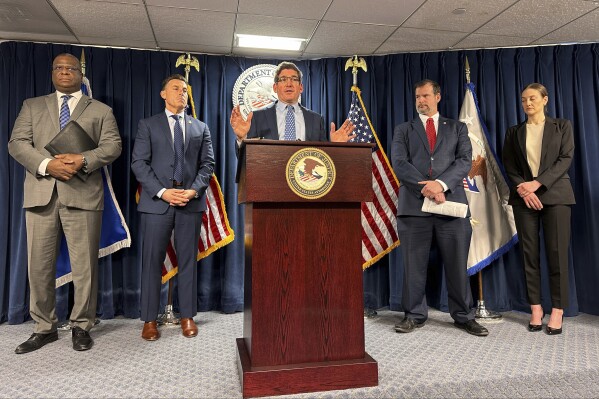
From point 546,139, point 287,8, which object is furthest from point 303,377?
point 287,8

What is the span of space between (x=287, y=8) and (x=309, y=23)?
0.91ft

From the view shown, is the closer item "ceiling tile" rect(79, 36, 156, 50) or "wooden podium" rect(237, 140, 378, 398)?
"wooden podium" rect(237, 140, 378, 398)

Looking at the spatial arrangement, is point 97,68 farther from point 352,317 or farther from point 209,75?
point 352,317

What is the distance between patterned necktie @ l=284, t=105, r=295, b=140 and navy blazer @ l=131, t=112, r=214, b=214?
0.82 metres

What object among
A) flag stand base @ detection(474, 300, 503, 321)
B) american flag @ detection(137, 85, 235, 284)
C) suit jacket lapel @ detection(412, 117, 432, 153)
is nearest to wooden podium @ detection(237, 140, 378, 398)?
suit jacket lapel @ detection(412, 117, 432, 153)

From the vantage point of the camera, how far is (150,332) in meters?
2.58

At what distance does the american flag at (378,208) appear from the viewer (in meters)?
3.36

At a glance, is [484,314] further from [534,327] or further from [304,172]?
[304,172]

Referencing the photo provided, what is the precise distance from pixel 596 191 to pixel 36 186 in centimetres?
423

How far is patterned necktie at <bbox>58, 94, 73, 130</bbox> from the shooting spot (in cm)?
264

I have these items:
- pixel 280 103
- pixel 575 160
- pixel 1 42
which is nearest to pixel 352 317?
pixel 280 103

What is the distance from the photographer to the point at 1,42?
333 centimetres

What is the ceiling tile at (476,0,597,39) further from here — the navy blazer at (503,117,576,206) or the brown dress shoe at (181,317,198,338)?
the brown dress shoe at (181,317,198,338)

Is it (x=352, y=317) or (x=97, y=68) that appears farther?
(x=97, y=68)
